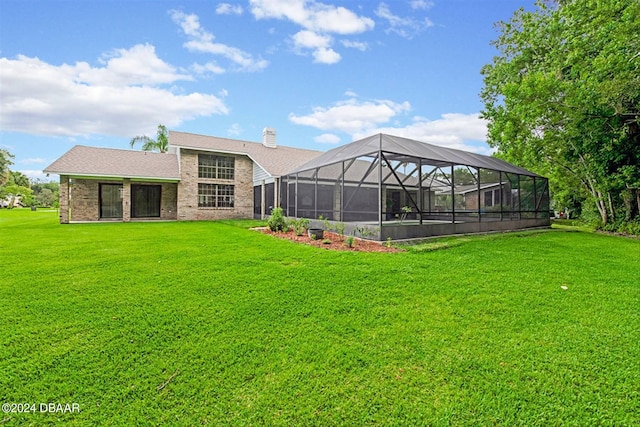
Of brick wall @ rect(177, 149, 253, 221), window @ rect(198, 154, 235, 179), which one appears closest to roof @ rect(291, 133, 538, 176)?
brick wall @ rect(177, 149, 253, 221)

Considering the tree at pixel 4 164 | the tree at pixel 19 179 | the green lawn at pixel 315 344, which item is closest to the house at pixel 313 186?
the green lawn at pixel 315 344

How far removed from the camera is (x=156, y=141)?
80.1 ft

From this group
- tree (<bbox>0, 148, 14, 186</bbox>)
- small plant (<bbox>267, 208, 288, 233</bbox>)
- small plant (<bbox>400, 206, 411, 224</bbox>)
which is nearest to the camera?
small plant (<bbox>400, 206, 411, 224</bbox>)

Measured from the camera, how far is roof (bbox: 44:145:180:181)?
44.6ft

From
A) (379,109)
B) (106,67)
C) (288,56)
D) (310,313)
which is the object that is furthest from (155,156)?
(310,313)

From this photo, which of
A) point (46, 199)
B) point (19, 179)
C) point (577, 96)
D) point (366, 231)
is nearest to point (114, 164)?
point (366, 231)

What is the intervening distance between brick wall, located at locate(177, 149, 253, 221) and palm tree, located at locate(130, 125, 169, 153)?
9.97 metres

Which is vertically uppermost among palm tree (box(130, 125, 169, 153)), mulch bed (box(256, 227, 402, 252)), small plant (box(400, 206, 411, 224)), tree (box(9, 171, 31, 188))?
palm tree (box(130, 125, 169, 153))

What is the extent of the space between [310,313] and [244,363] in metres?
1.07

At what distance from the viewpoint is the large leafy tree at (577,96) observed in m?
8.39

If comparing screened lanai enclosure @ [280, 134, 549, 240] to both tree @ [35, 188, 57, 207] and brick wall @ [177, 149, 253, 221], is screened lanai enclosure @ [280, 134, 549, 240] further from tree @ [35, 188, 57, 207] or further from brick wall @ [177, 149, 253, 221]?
tree @ [35, 188, 57, 207]

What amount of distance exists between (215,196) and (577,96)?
53.1 feet

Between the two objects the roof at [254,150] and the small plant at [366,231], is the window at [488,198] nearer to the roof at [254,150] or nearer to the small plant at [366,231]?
the small plant at [366,231]

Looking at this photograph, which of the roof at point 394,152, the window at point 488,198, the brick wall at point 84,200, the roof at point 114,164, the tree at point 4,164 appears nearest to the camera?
the roof at point 394,152
